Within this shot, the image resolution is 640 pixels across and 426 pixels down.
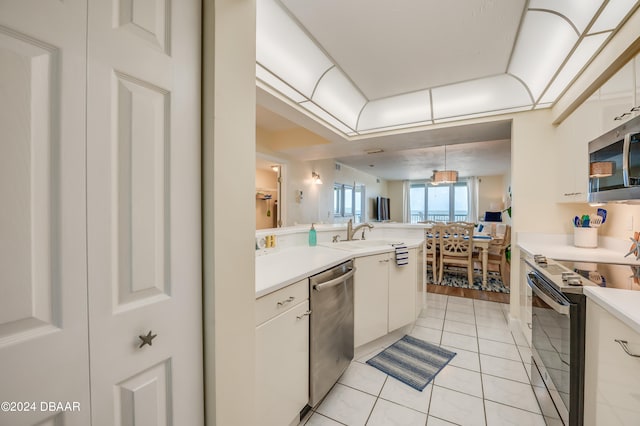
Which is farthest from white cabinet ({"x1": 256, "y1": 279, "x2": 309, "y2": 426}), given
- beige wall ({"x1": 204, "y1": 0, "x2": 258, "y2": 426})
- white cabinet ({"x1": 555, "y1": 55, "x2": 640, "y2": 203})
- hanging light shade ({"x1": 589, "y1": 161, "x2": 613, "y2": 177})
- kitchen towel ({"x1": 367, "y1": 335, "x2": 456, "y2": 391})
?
white cabinet ({"x1": 555, "y1": 55, "x2": 640, "y2": 203})

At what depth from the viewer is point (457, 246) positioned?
4039mm

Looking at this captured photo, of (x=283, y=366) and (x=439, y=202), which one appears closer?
(x=283, y=366)

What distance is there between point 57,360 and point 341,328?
1.44 meters

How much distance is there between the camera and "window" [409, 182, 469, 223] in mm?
9734

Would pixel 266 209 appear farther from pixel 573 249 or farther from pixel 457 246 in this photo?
pixel 573 249

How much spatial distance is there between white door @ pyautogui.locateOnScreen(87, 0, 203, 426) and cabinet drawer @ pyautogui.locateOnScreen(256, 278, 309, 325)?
1.00ft

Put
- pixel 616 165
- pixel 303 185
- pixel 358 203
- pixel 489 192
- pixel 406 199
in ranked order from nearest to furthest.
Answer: pixel 616 165 → pixel 303 185 → pixel 358 203 → pixel 489 192 → pixel 406 199

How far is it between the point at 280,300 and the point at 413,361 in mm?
1459

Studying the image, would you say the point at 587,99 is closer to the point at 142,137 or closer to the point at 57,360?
the point at 142,137

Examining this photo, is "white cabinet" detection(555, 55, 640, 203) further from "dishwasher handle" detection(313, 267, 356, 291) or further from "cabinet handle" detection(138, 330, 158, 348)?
"cabinet handle" detection(138, 330, 158, 348)

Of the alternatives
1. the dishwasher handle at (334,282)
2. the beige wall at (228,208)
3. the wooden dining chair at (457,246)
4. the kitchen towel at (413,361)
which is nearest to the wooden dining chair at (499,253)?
the wooden dining chair at (457,246)

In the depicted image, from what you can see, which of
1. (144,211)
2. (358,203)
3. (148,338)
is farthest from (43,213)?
(358,203)

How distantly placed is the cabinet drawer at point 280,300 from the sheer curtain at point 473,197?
958cm

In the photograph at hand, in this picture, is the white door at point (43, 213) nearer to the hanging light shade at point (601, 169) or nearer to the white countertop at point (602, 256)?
the white countertop at point (602, 256)
